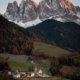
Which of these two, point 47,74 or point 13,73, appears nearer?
point 13,73

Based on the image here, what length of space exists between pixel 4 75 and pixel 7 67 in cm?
2698

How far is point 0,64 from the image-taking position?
18900 centimetres

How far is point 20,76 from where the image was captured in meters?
172

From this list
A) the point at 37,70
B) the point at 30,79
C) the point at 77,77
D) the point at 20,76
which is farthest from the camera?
the point at 37,70

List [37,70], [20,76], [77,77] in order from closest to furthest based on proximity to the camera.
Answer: [20,76], [77,77], [37,70]

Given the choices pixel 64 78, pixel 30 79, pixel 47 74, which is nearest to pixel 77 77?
pixel 64 78

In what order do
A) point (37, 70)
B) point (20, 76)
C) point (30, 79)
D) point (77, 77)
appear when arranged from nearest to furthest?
point (30, 79)
point (20, 76)
point (77, 77)
point (37, 70)

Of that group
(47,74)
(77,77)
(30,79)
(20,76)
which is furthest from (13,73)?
(77,77)

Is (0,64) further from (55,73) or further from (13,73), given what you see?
(55,73)

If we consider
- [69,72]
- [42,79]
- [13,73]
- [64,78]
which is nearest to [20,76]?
[13,73]

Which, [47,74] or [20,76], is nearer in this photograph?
[20,76]

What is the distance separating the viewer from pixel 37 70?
19675 cm

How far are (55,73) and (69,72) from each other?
1113 cm

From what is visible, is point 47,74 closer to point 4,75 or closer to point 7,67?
point 7,67
